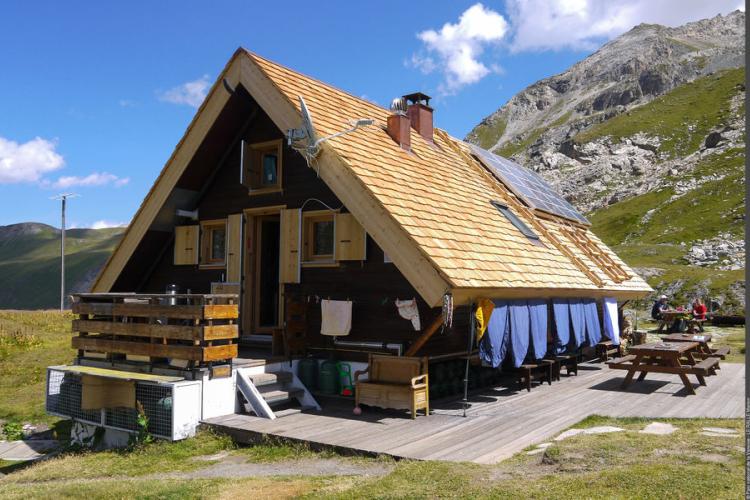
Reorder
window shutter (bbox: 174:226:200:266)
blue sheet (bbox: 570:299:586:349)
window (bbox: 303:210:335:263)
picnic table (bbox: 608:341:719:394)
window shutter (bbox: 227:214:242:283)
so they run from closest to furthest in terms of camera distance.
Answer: picnic table (bbox: 608:341:719:394), window (bbox: 303:210:335:263), window shutter (bbox: 227:214:242:283), blue sheet (bbox: 570:299:586:349), window shutter (bbox: 174:226:200:266)

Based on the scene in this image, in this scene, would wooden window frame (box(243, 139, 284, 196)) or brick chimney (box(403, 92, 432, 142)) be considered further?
brick chimney (box(403, 92, 432, 142))

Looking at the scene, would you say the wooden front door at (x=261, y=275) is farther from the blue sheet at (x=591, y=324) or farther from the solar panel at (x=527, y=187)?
the blue sheet at (x=591, y=324)

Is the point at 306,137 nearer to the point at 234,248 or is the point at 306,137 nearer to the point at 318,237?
the point at 318,237

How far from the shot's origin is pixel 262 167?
554 inches

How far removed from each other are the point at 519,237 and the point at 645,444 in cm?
761

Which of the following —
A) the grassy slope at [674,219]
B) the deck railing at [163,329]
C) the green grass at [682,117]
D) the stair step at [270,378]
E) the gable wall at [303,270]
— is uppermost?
the green grass at [682,117]

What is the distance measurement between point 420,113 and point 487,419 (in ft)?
32.5

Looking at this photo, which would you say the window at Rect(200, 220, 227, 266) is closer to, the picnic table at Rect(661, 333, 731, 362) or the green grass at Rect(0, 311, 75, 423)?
the green grass at Rect(0, 311, 75, 423)

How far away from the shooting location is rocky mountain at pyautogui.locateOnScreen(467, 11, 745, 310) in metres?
61.3

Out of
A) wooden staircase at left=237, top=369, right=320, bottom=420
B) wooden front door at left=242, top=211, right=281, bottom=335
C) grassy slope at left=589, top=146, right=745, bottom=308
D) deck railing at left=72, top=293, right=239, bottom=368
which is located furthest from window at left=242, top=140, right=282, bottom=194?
grassy slope at left=589, top=146, right=745, bottom=308

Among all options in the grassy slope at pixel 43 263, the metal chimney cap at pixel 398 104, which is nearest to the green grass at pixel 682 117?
the metal chimney cap at pixel 398 104

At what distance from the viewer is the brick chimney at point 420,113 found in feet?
57.0

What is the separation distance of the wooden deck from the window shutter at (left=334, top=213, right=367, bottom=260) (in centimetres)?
287

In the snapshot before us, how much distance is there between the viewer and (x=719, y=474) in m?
5.74
